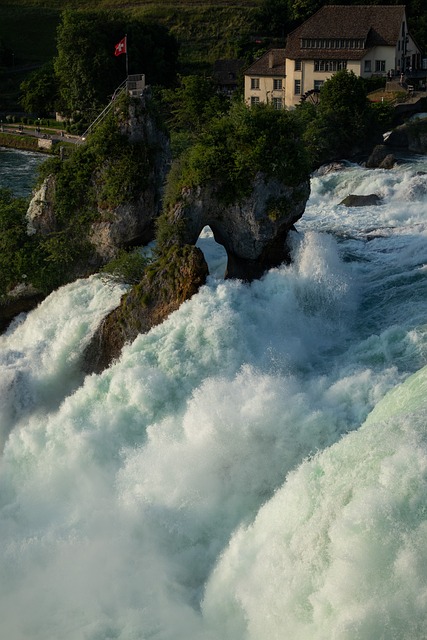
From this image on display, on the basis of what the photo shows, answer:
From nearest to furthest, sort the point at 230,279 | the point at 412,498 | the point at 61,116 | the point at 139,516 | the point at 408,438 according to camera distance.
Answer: the point at 412,498 < the point at 408,438 < the point at 139,516 < the point at 230,279 < the point at 61,116

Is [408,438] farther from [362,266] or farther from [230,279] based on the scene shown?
[362,266]

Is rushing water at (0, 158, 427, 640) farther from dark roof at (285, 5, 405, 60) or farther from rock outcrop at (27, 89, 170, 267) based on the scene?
dark roof at (285, 5, 405, 60)

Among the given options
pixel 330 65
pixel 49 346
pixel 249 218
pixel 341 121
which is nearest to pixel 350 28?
pixel 330 65

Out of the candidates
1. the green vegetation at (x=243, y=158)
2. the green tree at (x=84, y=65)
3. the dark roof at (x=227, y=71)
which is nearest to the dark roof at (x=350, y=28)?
the dark roof at (x=227, y=71)

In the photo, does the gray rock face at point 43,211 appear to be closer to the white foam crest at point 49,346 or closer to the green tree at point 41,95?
the white foam crest at point 49,346

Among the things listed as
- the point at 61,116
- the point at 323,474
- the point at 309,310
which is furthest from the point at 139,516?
the point at 61,116

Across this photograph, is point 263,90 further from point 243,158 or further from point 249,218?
point 249,218
